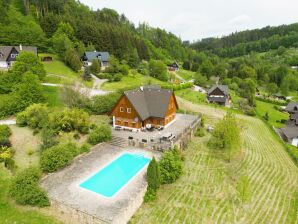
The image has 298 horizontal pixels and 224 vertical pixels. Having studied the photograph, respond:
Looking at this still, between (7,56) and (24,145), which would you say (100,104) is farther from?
(7,56)

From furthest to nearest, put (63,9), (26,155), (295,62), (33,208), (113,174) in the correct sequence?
(295,62)
(63,9)
(26,155)
(113,174)
(33,208)

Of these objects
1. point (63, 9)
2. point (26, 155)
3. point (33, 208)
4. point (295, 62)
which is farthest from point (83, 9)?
point (295, 62)

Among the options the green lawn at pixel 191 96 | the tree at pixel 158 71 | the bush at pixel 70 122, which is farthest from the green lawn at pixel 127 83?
the bush at pixel 70 122

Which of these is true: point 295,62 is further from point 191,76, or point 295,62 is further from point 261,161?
point 261,161

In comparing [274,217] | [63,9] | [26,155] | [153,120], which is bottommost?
[274,217]

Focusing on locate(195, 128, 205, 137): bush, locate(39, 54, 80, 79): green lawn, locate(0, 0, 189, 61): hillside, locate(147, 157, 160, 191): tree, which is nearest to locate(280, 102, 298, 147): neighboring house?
locate(195, 128, 205, 137): bush

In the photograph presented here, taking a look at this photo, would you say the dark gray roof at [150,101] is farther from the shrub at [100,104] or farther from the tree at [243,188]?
the tree at [243,188]

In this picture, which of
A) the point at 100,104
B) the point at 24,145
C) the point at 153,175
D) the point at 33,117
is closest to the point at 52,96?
the point at 100,104
